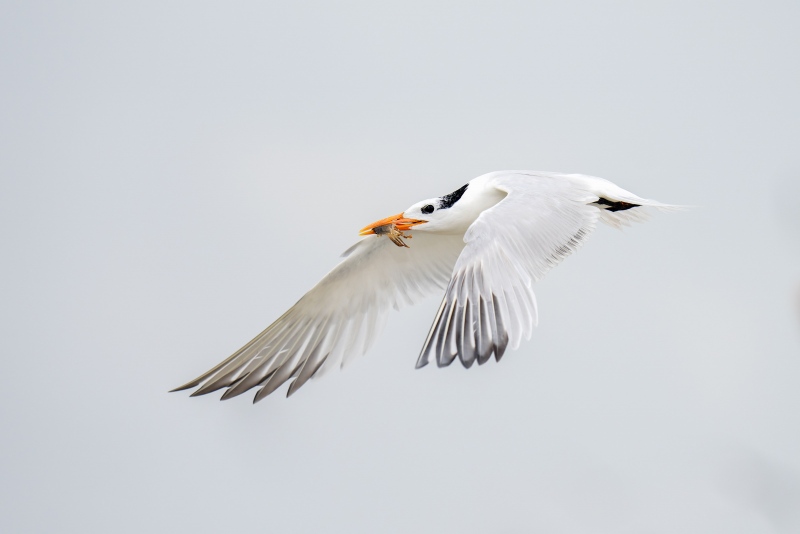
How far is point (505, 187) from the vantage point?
1127 centimetres

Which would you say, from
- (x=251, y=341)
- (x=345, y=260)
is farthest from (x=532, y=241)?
(x=251, y=341)

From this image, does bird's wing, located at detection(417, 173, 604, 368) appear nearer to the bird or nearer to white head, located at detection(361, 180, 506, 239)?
the bird

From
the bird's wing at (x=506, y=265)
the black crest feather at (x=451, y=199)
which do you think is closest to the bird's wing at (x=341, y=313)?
the black crest feather at (x=451, y=199)

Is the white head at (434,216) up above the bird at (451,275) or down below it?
above

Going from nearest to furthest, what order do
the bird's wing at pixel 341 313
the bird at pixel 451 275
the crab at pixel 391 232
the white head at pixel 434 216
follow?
1. the bird at pixel 451 275
2. the white head at pixel 434 216
3. the crab at pixel 391 232
4. the bird's wing at pixel 341 313

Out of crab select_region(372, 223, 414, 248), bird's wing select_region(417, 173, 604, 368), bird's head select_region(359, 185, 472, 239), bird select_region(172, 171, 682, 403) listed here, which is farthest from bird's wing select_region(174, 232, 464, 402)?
bird's wing select_region(417, 173, 604, 368)

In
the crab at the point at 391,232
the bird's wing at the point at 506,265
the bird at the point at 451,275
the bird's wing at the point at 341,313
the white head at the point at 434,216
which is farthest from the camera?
the bird's wing at the point at 341,313

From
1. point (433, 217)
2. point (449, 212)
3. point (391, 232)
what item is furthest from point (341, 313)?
point (449, 212)

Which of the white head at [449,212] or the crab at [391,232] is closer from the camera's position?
the white head at [449,212]

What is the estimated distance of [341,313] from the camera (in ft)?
43.2

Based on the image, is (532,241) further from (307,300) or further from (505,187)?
(307,300)

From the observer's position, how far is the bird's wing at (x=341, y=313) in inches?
506

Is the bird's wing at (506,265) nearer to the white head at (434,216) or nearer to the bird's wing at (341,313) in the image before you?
the white head at (434,216)

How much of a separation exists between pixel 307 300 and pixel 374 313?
768 millimetres
